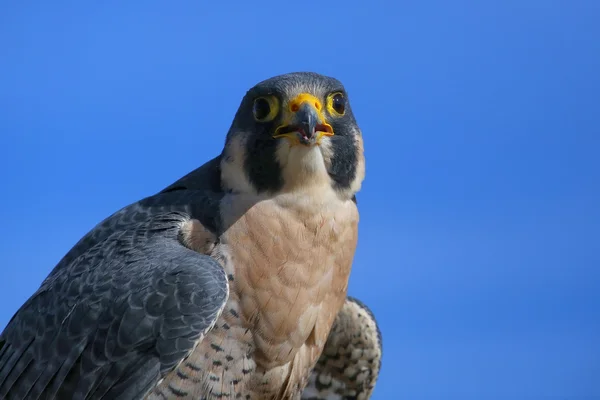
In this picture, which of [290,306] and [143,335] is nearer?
[143,335]

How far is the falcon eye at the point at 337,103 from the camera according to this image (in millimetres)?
4465

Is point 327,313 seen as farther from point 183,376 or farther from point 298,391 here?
point 183,376

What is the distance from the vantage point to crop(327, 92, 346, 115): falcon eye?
446 centimetres

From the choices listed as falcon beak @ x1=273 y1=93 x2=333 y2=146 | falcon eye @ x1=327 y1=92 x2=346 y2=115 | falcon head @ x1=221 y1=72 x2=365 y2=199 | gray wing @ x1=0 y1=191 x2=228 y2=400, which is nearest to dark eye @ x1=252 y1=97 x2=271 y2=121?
falcon head @ x1=221 y1=72 x2=365 y2=199

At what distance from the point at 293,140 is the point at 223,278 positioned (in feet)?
2.31

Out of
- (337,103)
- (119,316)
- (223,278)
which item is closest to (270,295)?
(223,278)

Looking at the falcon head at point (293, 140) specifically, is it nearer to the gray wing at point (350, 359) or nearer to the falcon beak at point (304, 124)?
the falcon beak at point (304, 124)

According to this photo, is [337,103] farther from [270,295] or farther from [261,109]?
[270,295]

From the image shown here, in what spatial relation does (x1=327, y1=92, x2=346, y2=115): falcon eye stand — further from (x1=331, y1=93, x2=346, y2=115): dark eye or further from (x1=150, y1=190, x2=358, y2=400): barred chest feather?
(x1=150, y1=190, x2=358, y2=400): barred chest feather

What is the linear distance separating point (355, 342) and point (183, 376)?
1688mm

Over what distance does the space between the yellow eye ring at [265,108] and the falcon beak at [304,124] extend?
9 centimetres

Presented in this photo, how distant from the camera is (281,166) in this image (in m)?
4.34

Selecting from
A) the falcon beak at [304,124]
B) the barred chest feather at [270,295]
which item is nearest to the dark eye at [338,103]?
the falcon beak at [304,124]

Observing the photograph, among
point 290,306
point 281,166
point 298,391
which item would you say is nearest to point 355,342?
→ point 298,391
